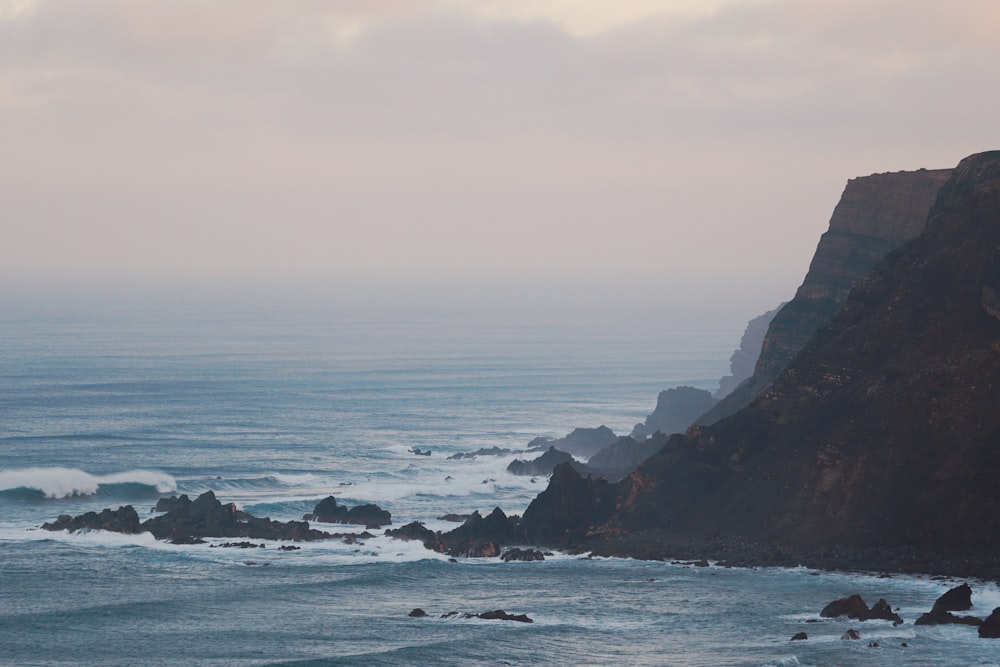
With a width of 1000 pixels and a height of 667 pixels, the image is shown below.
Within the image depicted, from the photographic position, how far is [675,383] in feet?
609

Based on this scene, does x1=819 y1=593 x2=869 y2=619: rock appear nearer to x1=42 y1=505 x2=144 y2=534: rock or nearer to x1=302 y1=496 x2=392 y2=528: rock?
x1=302 y1=496 x2=392 y2=528: rock

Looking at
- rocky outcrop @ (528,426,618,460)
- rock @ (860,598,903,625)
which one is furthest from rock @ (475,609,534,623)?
rocky outcrop @ (528,426,618,460)

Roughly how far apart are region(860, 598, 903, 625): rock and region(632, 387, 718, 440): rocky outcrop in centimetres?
6936

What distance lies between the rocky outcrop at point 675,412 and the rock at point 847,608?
6845cm

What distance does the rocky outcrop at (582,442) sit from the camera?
4751 inches

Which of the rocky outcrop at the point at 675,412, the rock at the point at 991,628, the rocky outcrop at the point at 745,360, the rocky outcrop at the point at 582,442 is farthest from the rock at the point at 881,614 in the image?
the rocky outcrop at the point at 745,360

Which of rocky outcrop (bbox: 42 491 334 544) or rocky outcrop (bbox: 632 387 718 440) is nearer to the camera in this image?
rocky outcrop (bbox: 42 491 334 544)

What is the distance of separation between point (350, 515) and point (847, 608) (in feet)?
117

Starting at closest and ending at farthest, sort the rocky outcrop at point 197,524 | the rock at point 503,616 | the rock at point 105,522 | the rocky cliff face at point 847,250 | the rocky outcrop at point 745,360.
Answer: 1. the rock at point 503,616
2. the rocky outcrop at point 197,524
3. the rock at point 105,522
4. the rocky cliff face at point 847,250
5. the rocky outcrop at point 745,360

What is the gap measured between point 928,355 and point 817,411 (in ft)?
21.7

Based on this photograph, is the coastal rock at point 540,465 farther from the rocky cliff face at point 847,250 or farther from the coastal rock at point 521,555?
the coastal rock at point 521,555

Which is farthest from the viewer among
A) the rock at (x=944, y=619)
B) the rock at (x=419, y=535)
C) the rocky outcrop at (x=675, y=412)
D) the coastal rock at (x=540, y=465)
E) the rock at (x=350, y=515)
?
the rocky outcrop at (x=675, y=412)

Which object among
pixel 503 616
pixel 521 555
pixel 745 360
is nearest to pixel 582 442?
pixel 745 360

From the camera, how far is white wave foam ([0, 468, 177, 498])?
305ft
